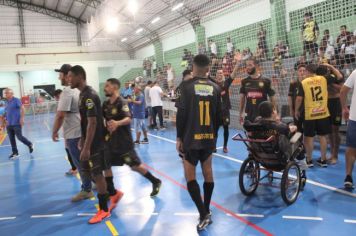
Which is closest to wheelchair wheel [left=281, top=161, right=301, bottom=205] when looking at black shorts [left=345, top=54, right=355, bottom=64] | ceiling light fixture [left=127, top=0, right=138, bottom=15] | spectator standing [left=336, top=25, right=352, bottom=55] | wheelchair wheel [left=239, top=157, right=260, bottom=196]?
wheelchair wheel [left=239, top=157, right=260, bottom=196]

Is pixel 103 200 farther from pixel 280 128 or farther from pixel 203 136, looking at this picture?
pixel 280 128

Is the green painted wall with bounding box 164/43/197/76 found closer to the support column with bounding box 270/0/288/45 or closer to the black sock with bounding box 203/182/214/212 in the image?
the support column with bounding box 270/0/288/45

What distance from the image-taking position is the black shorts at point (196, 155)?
135 inches

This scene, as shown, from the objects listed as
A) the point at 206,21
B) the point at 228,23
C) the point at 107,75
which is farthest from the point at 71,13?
the point at 228,23

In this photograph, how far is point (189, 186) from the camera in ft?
11.4

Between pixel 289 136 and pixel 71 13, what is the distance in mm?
27925

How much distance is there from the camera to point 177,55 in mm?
20688

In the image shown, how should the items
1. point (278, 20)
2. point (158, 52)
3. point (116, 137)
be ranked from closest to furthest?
1. point (116, 137)
2. point (278, 20)
3. point (158, 52)

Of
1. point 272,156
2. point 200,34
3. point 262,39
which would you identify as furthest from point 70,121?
point 200,34

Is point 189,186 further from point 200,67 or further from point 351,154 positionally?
point 351,154

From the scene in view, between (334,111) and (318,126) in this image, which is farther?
(334,111)

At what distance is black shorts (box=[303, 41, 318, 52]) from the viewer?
932 cm

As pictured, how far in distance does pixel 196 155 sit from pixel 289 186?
5.22 feet

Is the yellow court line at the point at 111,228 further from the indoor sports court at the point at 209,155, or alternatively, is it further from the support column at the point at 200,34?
the support column at the point at 200,34
